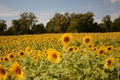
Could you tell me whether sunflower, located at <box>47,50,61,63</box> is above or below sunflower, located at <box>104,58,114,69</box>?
above

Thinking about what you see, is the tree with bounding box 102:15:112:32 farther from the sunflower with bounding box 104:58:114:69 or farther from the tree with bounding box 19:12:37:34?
the sunflower with bounding box 104:58:114:69

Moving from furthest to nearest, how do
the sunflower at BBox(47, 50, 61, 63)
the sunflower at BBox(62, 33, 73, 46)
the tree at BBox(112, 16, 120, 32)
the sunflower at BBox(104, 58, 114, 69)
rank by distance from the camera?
the tree at BBox(112, 16, 120, 32) → the sunflower at BBox(62, 33, 73, 46) → the sunflower at BBox(104, 58, 114, 69) → the sunflower at BBox(47, 50, 61, 63)

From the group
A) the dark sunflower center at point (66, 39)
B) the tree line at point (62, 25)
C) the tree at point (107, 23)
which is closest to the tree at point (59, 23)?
the tree line at point (62, 25)

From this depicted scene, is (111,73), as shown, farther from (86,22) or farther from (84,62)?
(86,22)

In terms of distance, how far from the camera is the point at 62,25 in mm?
63250

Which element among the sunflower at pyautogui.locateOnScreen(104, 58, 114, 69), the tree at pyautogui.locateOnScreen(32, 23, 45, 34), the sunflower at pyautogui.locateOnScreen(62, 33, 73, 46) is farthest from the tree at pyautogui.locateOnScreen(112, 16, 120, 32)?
the sunflower at pyautogui.locateOnScreen(104, 58, 114, 69)

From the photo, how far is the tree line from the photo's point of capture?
180 ft

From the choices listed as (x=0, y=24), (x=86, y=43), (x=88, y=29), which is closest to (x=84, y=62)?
(x=86, y=43)

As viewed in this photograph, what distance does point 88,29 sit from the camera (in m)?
60.0

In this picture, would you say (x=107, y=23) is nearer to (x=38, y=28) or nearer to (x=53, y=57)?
(x=38, y=28)

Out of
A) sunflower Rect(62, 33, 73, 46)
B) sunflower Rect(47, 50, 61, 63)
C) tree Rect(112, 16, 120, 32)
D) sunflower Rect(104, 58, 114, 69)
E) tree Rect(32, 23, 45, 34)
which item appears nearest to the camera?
sunflower Rect(47, 50, 61, 63)

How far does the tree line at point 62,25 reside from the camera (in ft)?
180

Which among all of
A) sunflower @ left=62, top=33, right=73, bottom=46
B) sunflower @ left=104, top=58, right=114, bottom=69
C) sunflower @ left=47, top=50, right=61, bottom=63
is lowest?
sunflower @ left=104, top=58, right=114, bottom=69

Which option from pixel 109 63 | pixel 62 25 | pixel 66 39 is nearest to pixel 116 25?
pixel 62 25
